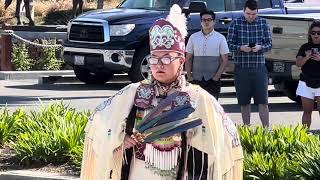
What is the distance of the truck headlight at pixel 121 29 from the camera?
1557cm

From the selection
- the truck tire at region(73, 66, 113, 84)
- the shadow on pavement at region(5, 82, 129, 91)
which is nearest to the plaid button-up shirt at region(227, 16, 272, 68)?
the shadow on pavement at region(5, 82, 129, 91)

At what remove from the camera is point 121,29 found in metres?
15.6

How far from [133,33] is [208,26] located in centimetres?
530

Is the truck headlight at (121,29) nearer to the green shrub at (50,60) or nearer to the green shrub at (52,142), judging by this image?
the green shrub at (50,60)

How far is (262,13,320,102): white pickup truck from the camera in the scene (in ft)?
43.4

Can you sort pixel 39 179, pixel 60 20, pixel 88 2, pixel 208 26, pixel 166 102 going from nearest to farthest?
pixel 166 102
pixel 39 179
pixel 208 26
pixel 60 20
pixel 88 2

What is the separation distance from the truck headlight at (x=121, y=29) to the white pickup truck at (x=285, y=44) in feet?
9.88

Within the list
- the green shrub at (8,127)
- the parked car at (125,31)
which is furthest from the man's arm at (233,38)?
the parked car at (125,31)

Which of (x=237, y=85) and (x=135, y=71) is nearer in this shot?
(x=237, y=85)

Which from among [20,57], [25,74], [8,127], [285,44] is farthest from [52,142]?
[20,57]

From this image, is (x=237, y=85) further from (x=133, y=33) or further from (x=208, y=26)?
(x=133, y=33)

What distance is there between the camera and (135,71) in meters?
15.5

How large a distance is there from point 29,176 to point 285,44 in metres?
6.39

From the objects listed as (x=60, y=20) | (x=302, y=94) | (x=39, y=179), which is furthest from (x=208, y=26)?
(x=60, y=20)
